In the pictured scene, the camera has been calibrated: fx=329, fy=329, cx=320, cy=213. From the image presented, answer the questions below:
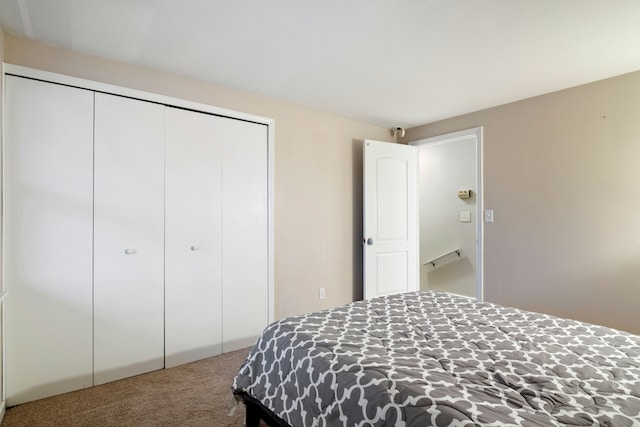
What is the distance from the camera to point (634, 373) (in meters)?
1.22

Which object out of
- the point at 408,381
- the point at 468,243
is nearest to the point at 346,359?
the point at 408,381

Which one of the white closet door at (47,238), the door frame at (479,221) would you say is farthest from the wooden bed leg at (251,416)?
the door frame at (479,221)

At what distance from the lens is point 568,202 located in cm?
281

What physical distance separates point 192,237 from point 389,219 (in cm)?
219

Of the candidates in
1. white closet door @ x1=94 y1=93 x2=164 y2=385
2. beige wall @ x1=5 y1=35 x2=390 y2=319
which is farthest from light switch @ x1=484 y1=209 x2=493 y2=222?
white closet door @ x1=94 y1=93 x2=164 y2=385

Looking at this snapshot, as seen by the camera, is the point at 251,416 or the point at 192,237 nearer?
the point at 251,416

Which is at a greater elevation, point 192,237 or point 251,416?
point 192,237

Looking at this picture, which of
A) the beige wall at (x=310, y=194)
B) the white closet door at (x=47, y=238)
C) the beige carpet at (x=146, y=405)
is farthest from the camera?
the beige wall at (x=310, y=194)

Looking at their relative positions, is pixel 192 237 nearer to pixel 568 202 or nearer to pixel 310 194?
pixel 310 194

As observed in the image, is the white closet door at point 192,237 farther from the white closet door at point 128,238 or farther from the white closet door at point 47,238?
the white closet door at point 47,238

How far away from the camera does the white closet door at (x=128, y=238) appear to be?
7.53ft

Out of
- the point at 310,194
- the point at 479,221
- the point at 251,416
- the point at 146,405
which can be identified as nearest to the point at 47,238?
the point at 146,405

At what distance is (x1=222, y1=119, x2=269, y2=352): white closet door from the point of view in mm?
2875

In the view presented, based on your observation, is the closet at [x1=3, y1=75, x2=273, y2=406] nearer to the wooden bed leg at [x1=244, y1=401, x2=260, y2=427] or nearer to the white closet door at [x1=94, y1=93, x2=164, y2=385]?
the white closet door at [x1=94, y1=93, x2=164, y2=385]
